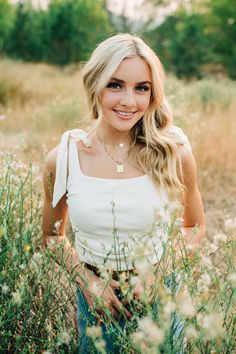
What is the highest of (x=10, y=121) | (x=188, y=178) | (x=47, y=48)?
(x=47, y=48)

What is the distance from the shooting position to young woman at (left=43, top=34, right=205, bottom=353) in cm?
219

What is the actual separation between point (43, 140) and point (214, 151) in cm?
226

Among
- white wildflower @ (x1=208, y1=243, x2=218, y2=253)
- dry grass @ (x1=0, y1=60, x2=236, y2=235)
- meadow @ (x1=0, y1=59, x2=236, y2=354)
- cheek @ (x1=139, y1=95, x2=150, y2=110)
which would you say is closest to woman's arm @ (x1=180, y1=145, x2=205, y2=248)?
meadow @ (x1=0, y1=59, x2=236, y2=354)

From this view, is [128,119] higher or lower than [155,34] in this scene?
lower

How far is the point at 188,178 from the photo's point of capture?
7.81 feet

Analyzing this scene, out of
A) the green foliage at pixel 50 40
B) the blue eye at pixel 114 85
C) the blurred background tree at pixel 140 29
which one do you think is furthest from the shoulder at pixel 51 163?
the green foliage at pixel 50 40

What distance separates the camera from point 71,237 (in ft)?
Result: 11.1

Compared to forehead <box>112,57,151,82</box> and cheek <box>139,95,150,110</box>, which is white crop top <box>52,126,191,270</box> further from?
forehead <box>112,57,151,82</box>

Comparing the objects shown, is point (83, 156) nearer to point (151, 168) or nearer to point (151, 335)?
point (151, 168)

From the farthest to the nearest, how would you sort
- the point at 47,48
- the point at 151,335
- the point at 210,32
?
the point at 210,32 → the point at 47,48 → the point at 151,335

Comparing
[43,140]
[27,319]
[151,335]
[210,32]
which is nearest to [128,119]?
[27,319]

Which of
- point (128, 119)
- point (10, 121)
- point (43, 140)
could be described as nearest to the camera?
point (128, 119)

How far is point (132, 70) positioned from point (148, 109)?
26cm

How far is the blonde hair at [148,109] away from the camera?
2.22m
